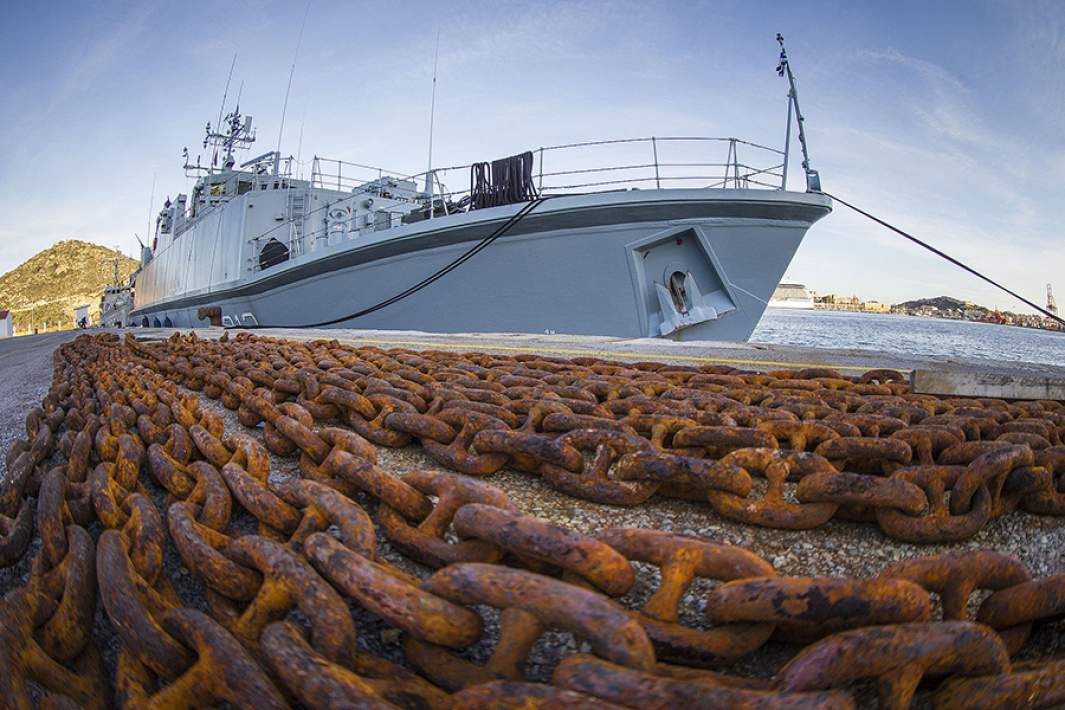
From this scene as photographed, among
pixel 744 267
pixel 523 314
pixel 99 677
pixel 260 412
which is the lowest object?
pixel 99 677

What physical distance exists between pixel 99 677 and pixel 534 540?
2.47 feet

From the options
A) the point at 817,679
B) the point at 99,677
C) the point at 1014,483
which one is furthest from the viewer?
the point at 1014,483

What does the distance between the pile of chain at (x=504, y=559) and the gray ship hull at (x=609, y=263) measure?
274 inches

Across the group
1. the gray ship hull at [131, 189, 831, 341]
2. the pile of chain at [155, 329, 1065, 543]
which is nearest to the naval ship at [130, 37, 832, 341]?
the gray ship hull at [131, 189, 831, 341]

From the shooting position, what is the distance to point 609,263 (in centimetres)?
898

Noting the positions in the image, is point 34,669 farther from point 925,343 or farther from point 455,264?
point 925,343

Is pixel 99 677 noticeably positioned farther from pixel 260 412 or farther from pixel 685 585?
pixel 260 412

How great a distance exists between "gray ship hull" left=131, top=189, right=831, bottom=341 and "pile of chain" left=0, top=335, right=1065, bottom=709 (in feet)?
22.8

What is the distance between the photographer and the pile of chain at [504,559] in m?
0.73

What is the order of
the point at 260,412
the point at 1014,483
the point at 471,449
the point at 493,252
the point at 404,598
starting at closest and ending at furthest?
the point at 404,598 → the point at 1014,483 → the point at 471,449 → the point at 260,412 → the point at 493,252

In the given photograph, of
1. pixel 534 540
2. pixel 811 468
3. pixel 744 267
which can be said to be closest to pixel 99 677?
pixel 534 540

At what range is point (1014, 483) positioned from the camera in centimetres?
137

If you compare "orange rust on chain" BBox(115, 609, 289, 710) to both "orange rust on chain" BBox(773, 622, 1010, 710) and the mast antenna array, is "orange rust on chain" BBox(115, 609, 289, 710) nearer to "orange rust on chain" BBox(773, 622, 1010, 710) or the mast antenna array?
"orange rust on chain" BBox(773, 622, 1010, 710)

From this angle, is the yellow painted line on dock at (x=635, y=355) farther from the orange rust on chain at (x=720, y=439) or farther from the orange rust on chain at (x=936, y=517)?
the orange rust on chain at (x=936, y=517)
